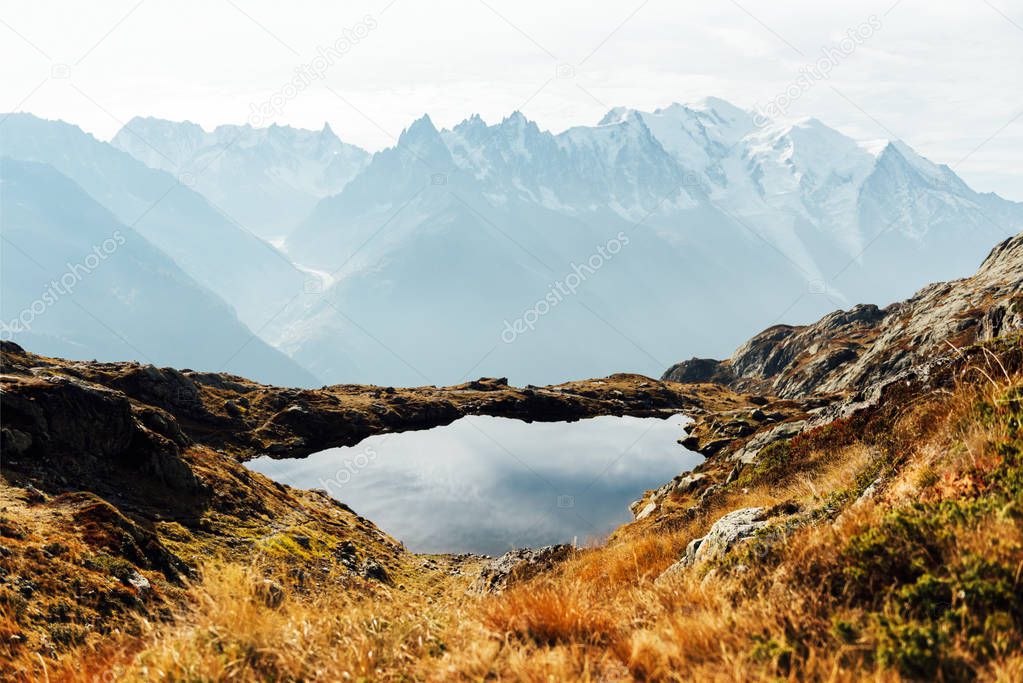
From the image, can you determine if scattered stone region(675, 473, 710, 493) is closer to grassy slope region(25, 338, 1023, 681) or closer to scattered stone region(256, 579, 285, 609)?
grassy slope region(25, 338, 1023, 681)

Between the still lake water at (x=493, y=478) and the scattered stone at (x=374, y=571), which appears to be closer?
the scattered stone at (x=374, y=571)

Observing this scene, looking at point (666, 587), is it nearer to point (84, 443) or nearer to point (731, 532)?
point (731, 532)

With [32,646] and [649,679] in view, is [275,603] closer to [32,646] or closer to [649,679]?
[649,679]

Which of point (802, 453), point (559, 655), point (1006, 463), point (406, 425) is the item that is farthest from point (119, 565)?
point (406, 425)

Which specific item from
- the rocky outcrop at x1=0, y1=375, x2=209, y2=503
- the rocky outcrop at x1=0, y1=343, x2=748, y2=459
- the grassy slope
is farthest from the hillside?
the rocky outcrop at x1=0, y1=343, x2=748, y2=459

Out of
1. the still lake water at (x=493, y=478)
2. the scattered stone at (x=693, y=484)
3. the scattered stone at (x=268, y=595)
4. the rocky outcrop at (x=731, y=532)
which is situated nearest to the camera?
the scattered stone at (x=268, y=595)

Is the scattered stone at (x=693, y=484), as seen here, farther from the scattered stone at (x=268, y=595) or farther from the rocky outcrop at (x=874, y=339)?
the scattered stone at (x=268, y=595)

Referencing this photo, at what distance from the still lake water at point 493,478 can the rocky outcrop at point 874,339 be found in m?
35.7

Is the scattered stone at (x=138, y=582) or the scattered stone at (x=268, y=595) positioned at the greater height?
Answer: the scattered stone at (x=268, y=595)

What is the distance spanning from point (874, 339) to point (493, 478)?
11430 cm

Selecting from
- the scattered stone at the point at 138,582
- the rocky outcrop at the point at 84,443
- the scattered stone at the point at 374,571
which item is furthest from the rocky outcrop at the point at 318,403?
the scattered stone at the point at 138,582

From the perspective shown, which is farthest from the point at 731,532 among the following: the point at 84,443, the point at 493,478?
the point at 493,478

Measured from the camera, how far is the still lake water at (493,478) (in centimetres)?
5925

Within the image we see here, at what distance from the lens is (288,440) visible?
83875 mm
